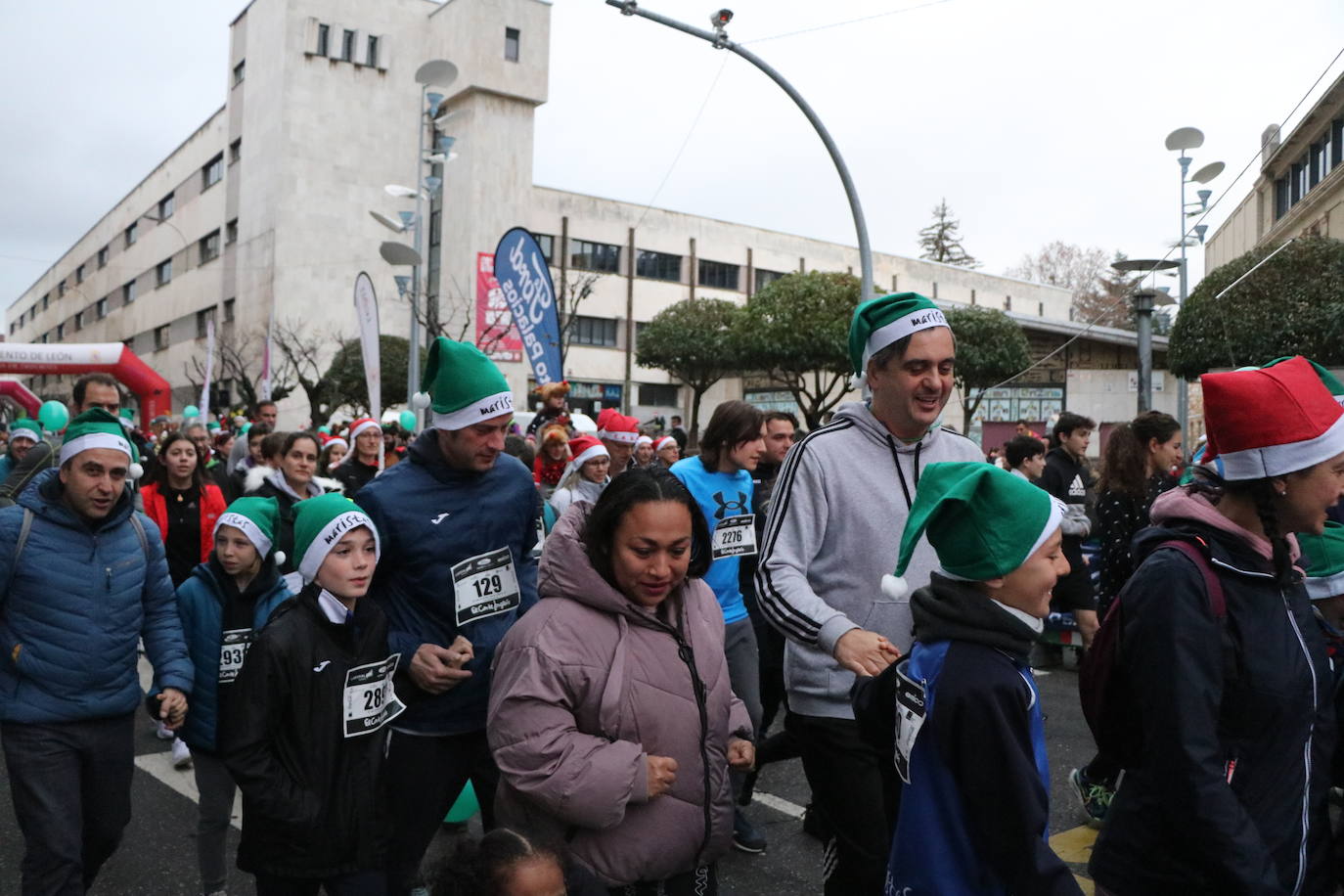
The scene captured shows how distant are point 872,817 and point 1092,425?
6315 mm

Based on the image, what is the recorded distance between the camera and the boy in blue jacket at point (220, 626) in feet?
13.6

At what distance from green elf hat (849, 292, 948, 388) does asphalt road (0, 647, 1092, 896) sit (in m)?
2.28

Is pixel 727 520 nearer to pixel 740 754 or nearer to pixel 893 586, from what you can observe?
pixel 740 754

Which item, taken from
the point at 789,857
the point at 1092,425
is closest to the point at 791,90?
the point at 1092,425

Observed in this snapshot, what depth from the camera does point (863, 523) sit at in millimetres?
3006

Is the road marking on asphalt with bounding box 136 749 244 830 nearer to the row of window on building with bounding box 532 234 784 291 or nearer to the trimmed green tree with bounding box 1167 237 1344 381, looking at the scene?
the trimmed green tree with bounding box 1167 237 1344 381

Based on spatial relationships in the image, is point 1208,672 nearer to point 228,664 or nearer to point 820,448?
point 820,448

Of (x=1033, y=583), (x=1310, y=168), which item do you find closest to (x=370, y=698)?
(x=1033, y=583)

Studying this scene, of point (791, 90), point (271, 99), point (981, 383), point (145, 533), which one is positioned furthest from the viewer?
point (271, 99)

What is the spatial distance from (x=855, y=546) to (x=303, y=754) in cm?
178

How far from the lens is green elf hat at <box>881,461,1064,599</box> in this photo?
7.07 ft

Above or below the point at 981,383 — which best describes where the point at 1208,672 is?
below

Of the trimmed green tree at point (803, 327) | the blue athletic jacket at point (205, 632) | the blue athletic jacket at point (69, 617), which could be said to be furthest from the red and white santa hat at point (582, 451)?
the trimmed green tree at point (803, 327)

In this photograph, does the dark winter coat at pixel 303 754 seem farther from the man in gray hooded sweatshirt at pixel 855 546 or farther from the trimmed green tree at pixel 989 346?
the trimmed green tree at pixel 989 346
